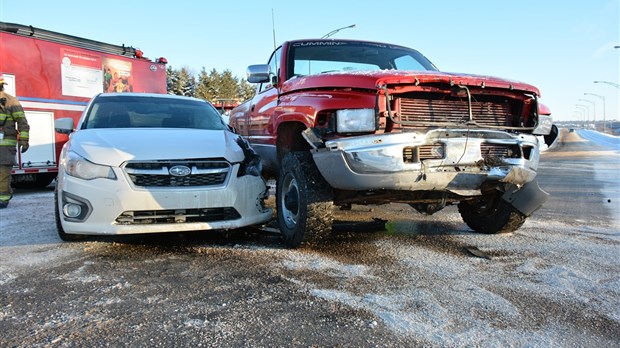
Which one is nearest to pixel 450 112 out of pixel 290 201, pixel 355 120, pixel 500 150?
pixel 500 150

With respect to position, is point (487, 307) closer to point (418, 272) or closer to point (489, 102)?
point (418, 272)

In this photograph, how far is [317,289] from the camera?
2.96 m

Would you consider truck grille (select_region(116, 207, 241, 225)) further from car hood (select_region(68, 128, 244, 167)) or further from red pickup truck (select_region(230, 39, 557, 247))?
red pickup truck (select_region(230, 39, 557, 247))

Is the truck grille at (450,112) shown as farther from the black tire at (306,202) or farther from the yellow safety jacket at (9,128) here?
the yellow safety jacket at (9,128)

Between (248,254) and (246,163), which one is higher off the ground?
(246,163)

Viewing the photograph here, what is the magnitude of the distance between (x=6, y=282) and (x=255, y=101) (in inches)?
138

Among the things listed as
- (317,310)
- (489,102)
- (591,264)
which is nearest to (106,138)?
(317,310)

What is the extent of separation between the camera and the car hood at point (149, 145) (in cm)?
396

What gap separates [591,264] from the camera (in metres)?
3.55

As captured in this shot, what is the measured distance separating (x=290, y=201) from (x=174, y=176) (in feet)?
3.48

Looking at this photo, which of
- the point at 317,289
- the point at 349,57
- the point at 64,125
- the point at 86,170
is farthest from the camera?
the point at 349,57

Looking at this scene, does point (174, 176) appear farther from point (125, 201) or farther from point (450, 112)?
point (450, 112)

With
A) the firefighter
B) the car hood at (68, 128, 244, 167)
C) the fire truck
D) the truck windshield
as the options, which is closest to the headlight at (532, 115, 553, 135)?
the truck windshield

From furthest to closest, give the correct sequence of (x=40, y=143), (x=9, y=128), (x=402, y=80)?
(x=40, y=143)
(x=9, y=128)
(x=402, y=80)
